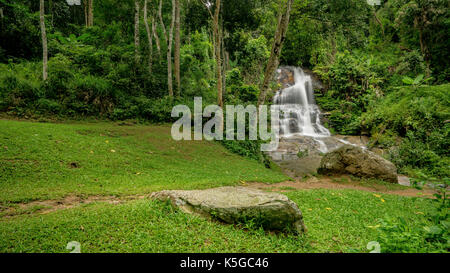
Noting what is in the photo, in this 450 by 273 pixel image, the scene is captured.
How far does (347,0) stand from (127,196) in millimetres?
20528

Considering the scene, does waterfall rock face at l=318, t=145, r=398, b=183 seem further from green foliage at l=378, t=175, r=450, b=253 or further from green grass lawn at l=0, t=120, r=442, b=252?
green foliage at l=378, t=175, r=450, b=253

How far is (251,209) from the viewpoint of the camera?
3629 millimetres

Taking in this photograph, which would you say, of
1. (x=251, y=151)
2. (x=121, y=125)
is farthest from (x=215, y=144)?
(x=121, y=125)

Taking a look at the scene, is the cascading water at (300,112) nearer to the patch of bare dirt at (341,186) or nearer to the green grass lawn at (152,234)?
the patch of bare dirt at (341,186)

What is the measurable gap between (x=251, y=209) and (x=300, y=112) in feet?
62.2

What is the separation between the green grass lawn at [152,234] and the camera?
2.88m

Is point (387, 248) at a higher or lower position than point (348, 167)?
higher

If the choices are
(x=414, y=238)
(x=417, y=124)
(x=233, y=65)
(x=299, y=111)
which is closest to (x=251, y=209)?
(x=414, y=238)

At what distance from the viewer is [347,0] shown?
16.8 meters

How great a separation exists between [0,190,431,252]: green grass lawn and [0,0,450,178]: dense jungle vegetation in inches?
347

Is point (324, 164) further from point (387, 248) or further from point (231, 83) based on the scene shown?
point (231, 83)

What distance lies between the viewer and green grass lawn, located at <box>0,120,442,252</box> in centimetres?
308

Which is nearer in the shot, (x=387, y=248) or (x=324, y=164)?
(x=387, y=248)

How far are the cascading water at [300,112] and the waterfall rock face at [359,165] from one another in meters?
4.99
